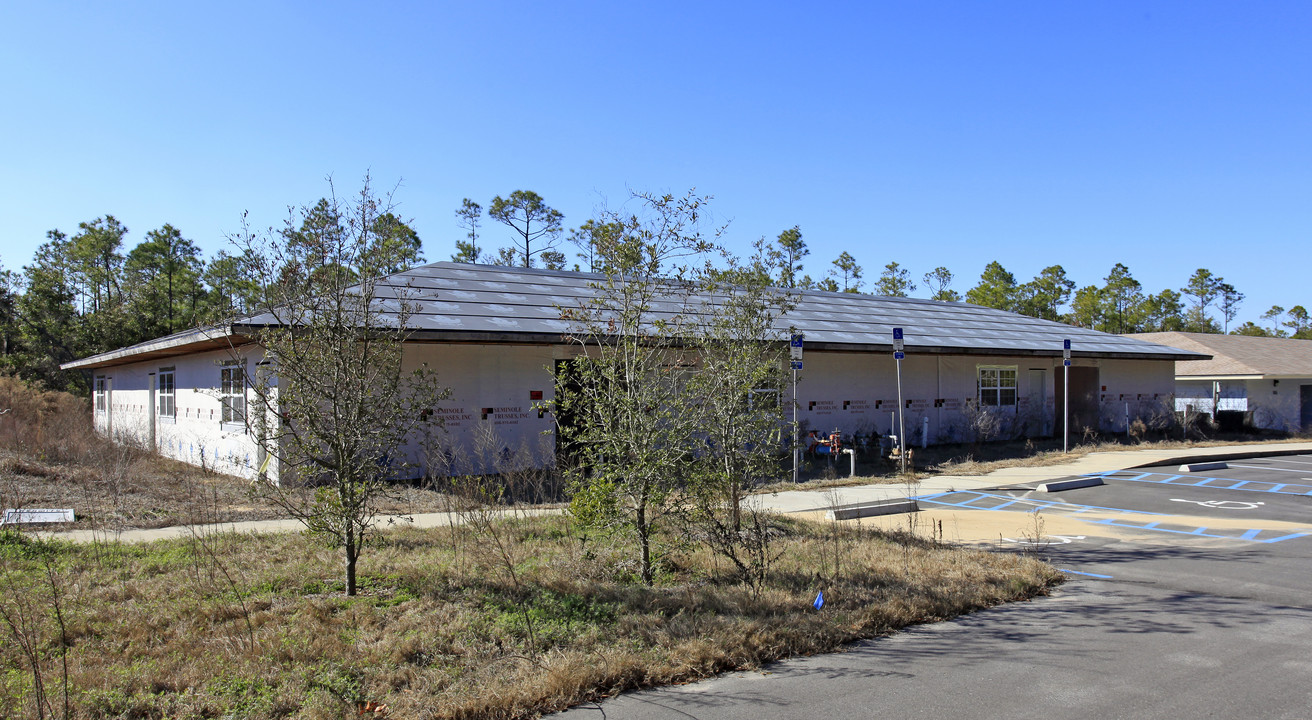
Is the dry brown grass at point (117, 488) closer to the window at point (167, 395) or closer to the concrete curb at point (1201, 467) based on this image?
the window at point (167, 395)

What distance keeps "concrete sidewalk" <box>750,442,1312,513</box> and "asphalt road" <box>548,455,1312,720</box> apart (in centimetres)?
390

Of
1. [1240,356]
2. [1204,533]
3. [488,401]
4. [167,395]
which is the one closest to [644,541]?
[1204,533]

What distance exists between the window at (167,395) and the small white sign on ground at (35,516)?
31.2 feet

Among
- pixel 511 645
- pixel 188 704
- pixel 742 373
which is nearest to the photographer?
pixel 188 704

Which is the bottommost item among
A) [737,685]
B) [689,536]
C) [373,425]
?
[737,685]

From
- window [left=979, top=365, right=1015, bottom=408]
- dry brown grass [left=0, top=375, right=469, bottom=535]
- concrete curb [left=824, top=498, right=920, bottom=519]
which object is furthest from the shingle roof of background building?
dry brown grass [left=0, top=375, right=469, bottom=535]

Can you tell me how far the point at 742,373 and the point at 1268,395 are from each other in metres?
32.1

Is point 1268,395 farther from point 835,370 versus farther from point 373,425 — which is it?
point 373,425

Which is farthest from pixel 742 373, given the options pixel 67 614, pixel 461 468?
pixel 461 468

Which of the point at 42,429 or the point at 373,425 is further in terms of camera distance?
the point at 42,429

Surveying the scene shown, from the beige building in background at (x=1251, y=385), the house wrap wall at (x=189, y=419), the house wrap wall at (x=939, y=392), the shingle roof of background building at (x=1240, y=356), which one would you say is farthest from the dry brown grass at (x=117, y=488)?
the beige building in background at (x=1251, y=385)

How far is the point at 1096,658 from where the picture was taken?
5.51 metres

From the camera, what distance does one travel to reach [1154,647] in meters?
5.74

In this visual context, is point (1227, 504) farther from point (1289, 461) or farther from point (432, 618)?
point (432, 618)
